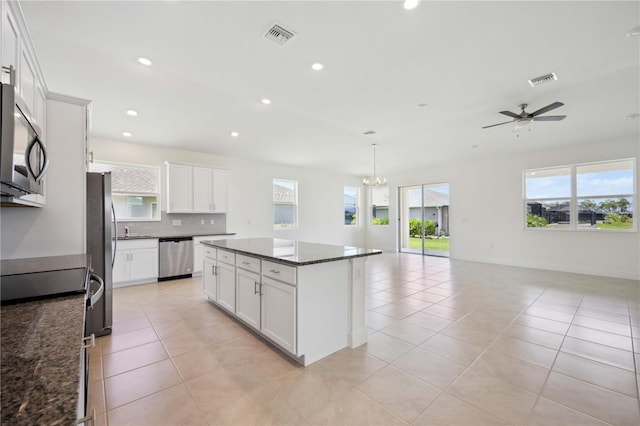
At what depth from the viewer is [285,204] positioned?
26.7 ft

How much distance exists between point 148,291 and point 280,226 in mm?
3847

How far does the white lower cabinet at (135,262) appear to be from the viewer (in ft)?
16.1

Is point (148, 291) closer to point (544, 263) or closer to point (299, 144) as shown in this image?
point (299, 144)

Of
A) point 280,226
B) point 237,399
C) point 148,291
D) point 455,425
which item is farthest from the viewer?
point 280,226

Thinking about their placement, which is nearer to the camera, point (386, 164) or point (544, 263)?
point (544, 263)

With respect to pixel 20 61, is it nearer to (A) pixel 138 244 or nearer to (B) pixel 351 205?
(A) pixel 138 244

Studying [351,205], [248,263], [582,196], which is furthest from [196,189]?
[582,196]

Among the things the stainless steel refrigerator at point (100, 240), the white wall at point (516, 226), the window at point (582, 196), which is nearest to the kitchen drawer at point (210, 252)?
the stainless steel refrigerator at point (100, 240)

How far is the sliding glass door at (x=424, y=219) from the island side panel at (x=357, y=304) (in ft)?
21.1

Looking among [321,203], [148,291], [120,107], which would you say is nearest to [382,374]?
[148,291]

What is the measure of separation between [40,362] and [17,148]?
97 centimetres

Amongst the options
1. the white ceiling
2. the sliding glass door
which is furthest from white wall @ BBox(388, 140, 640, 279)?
the white ceiling

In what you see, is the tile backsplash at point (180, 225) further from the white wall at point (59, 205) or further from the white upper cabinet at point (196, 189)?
the white wall at point (59, 205)

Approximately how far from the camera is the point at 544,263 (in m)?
6.47
